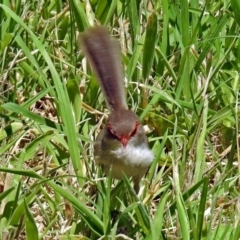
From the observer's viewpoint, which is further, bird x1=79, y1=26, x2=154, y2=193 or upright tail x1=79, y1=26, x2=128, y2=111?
upright tail x1=79, y1=26, x2=128, y2=111

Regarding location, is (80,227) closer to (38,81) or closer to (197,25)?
(38,81)

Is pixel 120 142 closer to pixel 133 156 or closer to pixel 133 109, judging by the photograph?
pixel 133 156

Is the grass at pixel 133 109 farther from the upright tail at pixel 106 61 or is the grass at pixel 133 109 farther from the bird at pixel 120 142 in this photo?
the upright tail at pixel 106 61

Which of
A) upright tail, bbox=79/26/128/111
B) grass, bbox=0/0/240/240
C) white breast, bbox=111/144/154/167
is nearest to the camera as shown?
grass, bbox=0/0/240/240

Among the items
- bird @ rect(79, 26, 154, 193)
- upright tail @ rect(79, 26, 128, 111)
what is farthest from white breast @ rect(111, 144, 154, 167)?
upright tail @ rect(79, 26, 128, 111)

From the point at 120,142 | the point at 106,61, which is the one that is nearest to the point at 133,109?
the point at 106,61

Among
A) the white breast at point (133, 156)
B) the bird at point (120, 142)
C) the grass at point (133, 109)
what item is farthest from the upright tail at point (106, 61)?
the white breast at point (133, 156)

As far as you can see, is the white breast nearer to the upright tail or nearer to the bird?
the bird
